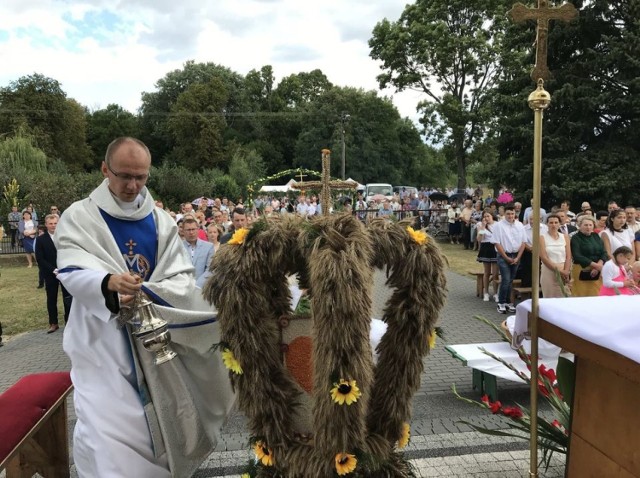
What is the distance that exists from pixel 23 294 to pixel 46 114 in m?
40.7

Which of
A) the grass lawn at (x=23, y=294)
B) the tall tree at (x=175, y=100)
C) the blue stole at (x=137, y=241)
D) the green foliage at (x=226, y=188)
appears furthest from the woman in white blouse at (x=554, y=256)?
the tall tree at (x=175, y=100)

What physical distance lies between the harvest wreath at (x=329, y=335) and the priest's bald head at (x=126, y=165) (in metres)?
0.90

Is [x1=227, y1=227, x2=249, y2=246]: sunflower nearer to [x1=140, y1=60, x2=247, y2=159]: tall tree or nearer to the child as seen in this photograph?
the child

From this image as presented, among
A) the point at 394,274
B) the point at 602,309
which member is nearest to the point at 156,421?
the point at 394,274

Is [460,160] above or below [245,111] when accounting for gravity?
below

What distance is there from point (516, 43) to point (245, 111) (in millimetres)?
43500

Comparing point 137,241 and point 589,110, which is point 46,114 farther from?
point 137,241

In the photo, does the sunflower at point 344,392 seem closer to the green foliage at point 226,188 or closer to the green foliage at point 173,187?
the green foliage at point 173,187

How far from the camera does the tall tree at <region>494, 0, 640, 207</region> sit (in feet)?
57.5

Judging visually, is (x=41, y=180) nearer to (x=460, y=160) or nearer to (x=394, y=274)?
(x=460, y=160)

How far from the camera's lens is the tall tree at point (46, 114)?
45438mm

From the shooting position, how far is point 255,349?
2.51 m

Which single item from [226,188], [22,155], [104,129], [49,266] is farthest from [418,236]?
[104,129]

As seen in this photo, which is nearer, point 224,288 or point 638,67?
point 224,288
